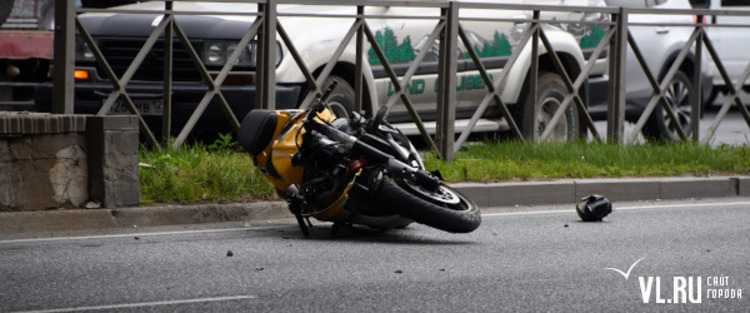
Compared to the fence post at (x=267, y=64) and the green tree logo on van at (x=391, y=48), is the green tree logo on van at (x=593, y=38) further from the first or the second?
the fence post at (x=267, y=64)

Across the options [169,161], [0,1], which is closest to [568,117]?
[169,161]

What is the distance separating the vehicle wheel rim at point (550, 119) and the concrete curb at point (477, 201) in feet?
5.88

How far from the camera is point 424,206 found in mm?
7770

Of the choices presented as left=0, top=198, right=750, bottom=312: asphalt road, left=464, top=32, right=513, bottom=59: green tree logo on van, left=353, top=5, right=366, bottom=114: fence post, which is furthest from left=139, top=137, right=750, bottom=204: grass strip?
left=464, top=32, right=513, bottom=59: green tree logo on van

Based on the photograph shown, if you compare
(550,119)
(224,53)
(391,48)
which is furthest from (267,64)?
(550,119)

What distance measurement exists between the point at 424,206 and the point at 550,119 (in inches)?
210

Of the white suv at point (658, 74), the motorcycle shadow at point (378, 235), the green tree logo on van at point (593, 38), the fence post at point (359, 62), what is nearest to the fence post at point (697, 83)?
the white suv at point (658, 74)

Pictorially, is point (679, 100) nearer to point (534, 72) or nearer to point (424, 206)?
point (534, 72)

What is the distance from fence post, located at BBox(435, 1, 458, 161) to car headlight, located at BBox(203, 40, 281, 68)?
150cm

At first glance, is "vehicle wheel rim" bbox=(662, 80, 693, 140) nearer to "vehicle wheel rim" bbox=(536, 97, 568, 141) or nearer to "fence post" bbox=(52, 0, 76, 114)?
"vehicle wheel rim" bbox=(536, 97, 568, 141)

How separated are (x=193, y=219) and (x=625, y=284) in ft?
11.0

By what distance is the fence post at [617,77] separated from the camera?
1237cm

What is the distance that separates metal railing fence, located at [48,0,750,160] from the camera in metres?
10.0

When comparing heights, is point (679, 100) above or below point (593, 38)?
below
